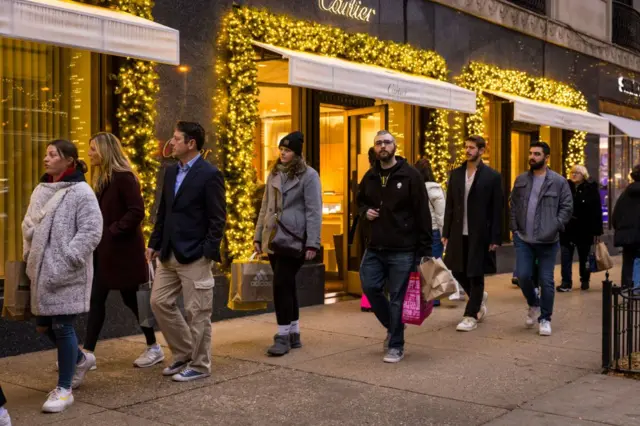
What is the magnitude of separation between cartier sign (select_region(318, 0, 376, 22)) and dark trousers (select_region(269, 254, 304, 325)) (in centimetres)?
469

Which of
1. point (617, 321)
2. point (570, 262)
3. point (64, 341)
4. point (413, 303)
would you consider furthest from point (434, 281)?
point (570, 262)

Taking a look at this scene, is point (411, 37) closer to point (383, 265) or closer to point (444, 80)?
point (444, 80)

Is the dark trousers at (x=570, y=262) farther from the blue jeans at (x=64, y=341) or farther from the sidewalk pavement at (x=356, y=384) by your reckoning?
the blue jeans at (x=64, y=341)

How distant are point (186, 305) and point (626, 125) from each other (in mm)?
14247

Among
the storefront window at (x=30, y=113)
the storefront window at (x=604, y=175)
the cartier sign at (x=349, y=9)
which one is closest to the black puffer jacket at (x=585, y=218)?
the cartier sign at (x=349, y=9)

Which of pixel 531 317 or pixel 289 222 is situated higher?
pixel 289 222

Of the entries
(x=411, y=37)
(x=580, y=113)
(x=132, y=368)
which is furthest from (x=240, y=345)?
(x=580, y=113)

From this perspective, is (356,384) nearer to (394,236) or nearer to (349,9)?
(394,236)

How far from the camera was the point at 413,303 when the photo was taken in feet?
25.0

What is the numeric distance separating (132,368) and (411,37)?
24.6ft

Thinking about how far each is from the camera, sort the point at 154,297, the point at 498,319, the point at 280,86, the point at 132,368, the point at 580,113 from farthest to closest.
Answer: the point at 580,113
the point at 280,86
the point at 498,319
the point at 132,368
the point at 154,297

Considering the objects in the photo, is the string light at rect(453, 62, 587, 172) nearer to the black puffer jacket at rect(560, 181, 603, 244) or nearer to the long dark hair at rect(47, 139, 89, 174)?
the black puffer jacket at rect(560, 181, 603, 244)

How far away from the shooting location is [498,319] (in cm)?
993

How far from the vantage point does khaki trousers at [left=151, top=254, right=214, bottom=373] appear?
21.7ft
